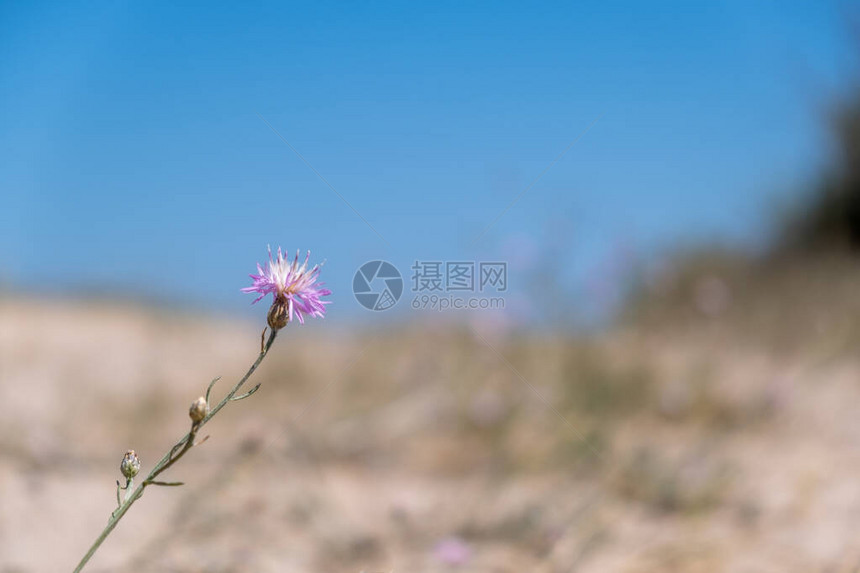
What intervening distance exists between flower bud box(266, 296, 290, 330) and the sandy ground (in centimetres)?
70

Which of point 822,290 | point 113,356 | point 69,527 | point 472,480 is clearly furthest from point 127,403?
point 822,290

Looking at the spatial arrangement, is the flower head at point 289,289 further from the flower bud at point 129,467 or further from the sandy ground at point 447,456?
the sandy ground at point 447,456

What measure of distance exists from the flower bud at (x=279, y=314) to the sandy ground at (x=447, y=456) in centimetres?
70

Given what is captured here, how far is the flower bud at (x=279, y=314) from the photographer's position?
876 mm

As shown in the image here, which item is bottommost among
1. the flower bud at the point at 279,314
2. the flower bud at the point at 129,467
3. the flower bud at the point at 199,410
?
the flower bud at the point at 129,467

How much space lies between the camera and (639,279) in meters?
3.75

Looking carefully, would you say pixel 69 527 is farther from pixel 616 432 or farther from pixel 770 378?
pixel 770 378

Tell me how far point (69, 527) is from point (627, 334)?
2741mm

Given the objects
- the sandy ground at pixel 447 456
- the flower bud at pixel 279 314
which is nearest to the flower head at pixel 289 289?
the flower bud at pixel 279 314

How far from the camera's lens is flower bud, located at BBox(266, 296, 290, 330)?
88cm

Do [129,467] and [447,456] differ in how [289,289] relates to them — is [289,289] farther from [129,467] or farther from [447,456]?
[447,456]

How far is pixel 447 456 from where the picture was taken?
2.60m

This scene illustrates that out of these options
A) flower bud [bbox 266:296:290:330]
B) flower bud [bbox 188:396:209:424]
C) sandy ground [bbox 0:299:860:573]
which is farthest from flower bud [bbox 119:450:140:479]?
sandy ground [bbox 0:299:860:573]

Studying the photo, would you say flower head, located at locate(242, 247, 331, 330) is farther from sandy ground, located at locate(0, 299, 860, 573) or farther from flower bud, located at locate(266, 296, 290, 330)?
sandy ground, located at locate(0, 299, 860, 573)
